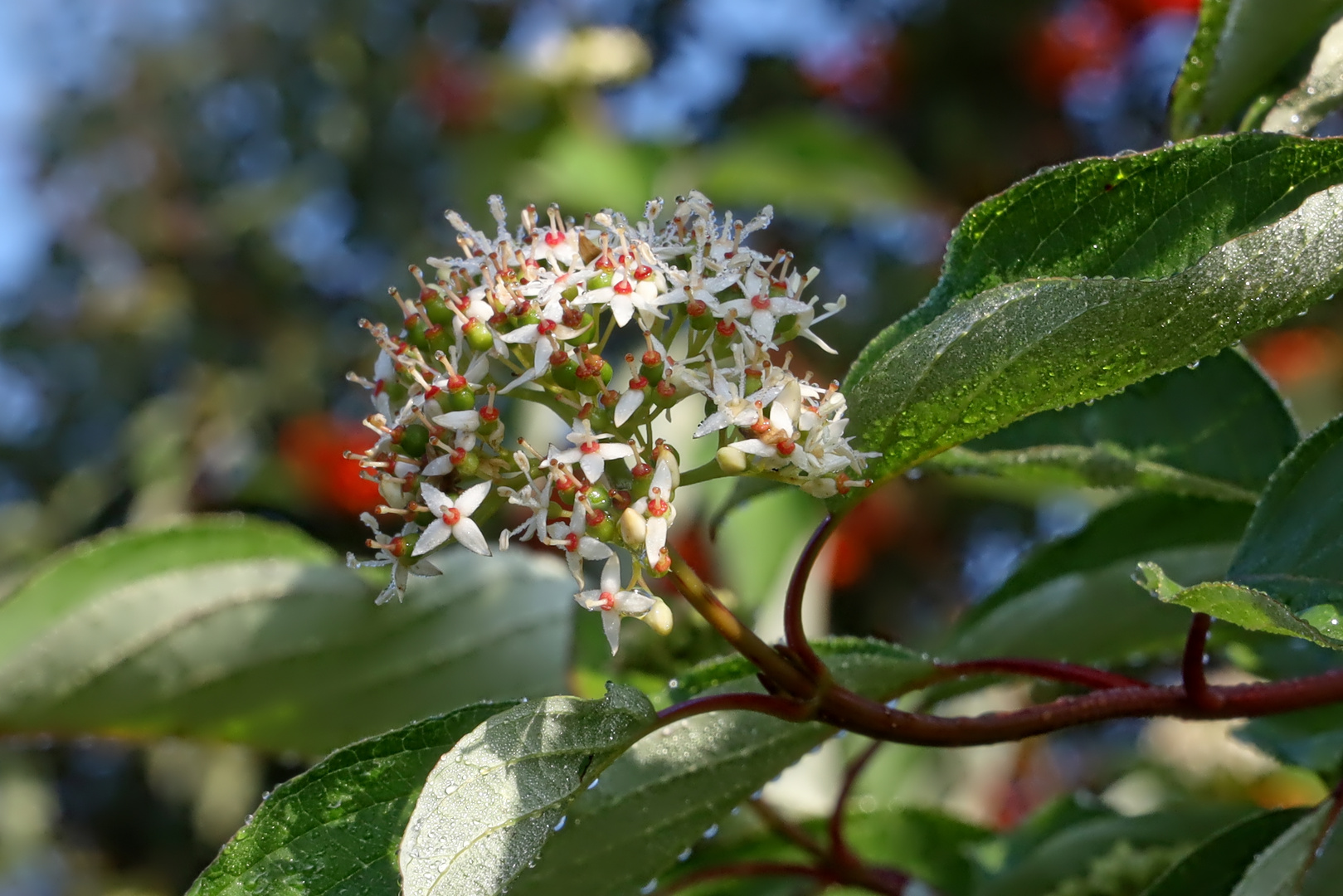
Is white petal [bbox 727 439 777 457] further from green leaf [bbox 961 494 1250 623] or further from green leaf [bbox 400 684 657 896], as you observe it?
green leaf [bbox 961 494 1250 623]

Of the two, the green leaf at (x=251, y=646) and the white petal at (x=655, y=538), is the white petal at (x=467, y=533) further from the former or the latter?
the green leaf at (x=251, y=646)

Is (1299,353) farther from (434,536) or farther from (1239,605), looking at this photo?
(434,536)

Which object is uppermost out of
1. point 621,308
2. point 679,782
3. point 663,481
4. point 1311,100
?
point 1311,100

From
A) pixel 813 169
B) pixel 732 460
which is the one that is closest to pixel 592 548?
pixel 732 460

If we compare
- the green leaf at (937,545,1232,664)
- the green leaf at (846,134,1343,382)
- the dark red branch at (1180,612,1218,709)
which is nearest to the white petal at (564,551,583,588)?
the green leaf at (846,134,1343,382)

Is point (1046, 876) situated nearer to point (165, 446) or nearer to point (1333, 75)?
point (1333, 75)

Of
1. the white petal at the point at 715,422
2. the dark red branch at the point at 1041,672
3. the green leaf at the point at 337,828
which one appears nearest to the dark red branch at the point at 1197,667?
the dark red branch at the point at 1041,672
